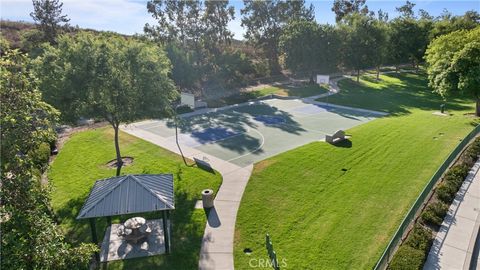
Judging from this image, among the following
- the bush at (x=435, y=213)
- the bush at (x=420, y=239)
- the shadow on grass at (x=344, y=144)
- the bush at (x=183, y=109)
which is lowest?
the bush at (x=420, y=239)

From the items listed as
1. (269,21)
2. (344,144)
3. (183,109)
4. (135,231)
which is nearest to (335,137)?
(344,144)

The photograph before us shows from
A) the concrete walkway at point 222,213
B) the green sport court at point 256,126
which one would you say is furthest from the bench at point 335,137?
the concrete walkway at point 222,213

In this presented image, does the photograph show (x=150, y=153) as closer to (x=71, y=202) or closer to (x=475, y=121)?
(x=71, y=202)

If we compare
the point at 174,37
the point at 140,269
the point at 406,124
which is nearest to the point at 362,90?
the point at 406,124

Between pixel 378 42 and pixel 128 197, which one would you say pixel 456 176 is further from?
pixel 378 42

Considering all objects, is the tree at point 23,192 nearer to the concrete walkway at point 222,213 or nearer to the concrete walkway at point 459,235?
the concrete walkway at point 222,213
